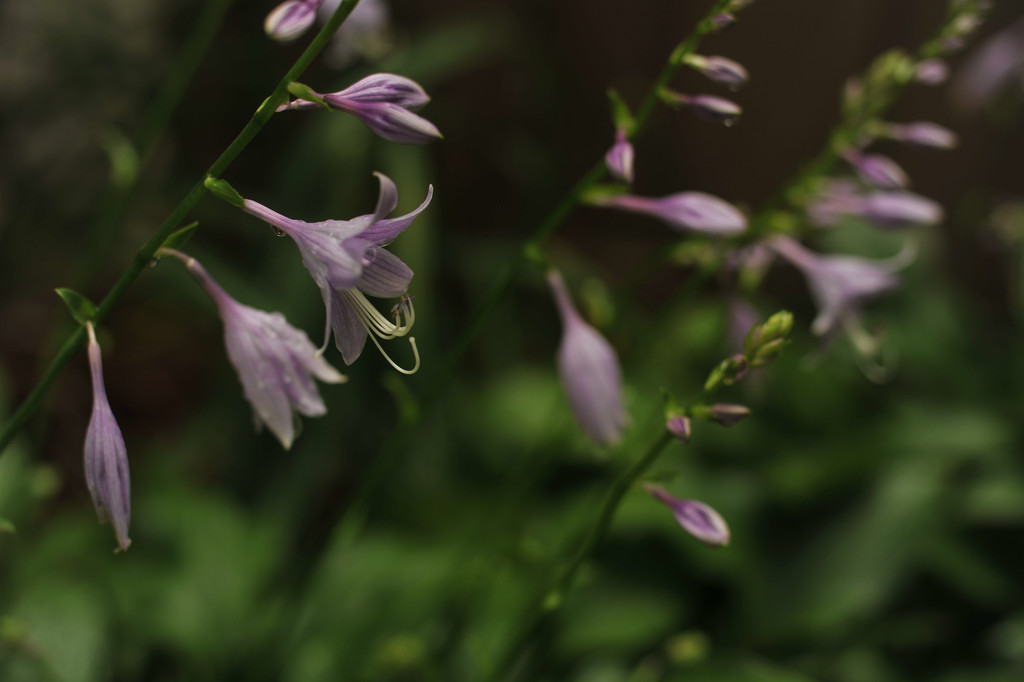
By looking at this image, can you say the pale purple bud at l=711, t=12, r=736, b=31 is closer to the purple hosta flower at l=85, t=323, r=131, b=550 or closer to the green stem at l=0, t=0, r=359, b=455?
the green stem at l=0, t=0, r=359, b=455

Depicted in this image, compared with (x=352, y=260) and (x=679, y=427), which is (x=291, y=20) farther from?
(x=679, y=427)

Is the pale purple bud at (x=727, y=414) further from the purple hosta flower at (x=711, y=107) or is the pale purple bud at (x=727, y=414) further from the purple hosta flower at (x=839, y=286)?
the purple hosta flower at (x=839, y=286)

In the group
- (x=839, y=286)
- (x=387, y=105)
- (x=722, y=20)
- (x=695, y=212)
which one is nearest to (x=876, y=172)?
(x=839, y=286)

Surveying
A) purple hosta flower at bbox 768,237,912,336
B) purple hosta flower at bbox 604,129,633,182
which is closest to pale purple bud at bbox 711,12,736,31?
purple hosta flower at bbox 604,129,633,182

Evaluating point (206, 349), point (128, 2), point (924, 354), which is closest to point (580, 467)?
point (924, 354)

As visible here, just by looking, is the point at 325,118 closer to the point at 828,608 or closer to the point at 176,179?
the point at 176,179

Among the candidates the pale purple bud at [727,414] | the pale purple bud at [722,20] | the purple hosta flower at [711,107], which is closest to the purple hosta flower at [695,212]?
the purple hosta flower at [711,107]
